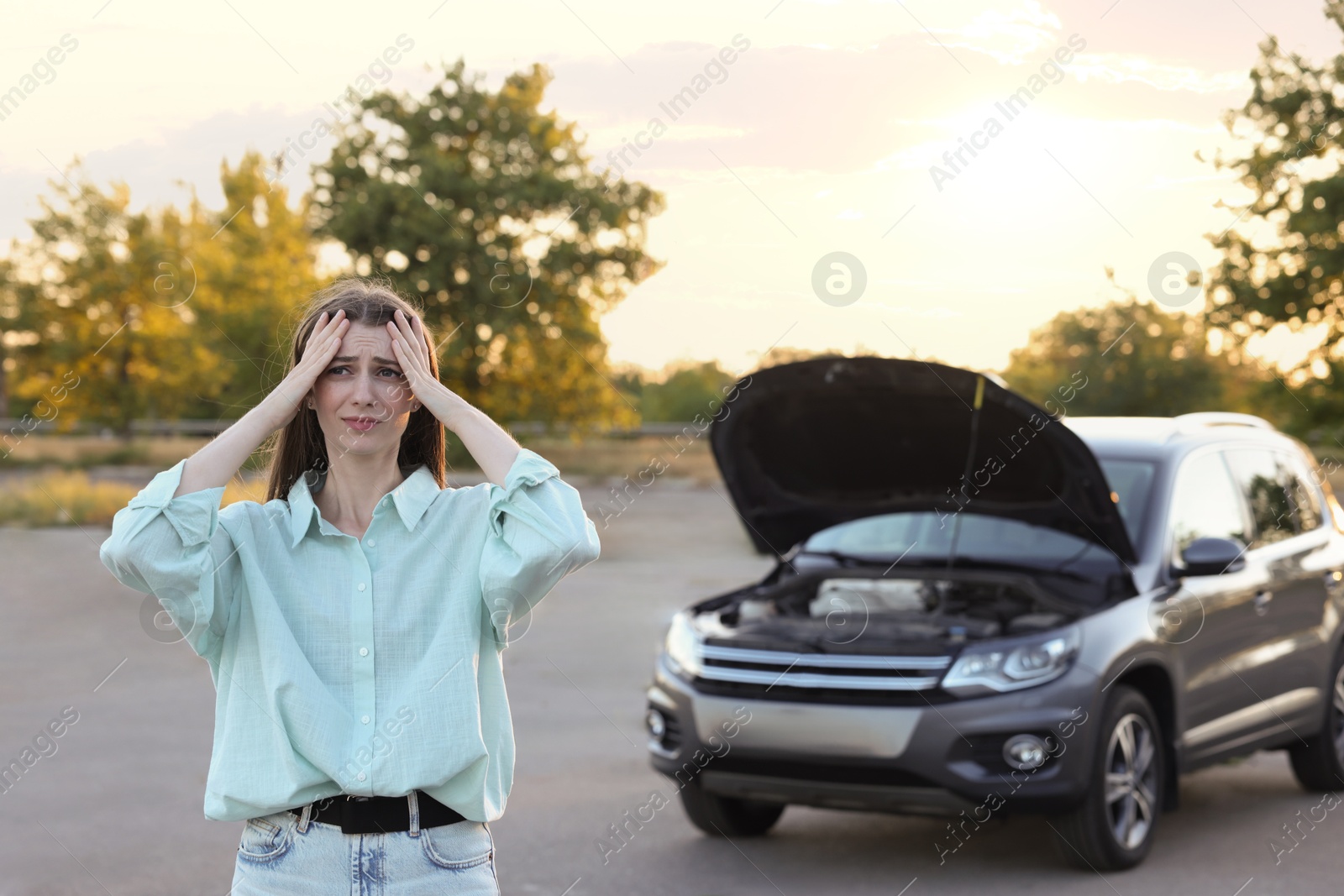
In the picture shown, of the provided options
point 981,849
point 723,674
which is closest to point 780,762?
point 723,674

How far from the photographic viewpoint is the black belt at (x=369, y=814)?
2338mm

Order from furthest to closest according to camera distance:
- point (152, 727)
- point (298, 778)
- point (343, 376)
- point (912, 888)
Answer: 1. point (152, 727)
2. point (912, 888)
3. point (343, 376)
4. point (298, 778)

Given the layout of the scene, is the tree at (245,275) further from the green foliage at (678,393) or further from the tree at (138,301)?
the green foliage at (678,393)

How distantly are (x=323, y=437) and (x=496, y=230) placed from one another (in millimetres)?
24112

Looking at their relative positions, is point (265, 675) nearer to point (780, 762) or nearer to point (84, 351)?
point (780, 762)

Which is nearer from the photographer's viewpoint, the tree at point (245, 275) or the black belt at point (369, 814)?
the black belt at point (369, 814)

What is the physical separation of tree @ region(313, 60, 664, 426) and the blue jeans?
23225mm

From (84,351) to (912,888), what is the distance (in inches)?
1037

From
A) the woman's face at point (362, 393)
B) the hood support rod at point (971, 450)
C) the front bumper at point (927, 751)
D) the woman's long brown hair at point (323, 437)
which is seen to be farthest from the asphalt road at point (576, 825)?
the woman's face at point (362, 393)

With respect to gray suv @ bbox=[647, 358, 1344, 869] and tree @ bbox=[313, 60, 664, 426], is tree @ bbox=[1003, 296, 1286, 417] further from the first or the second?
gray suv @ bbox=[647, 358, 1344, 869]

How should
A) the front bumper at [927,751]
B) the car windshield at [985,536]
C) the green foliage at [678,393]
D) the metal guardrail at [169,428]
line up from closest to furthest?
the front bumper at [927,751]
the car windshield at [985,536]
the metal guardrail at [169,428]
the green foliage at [678,393]

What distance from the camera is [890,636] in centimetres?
609

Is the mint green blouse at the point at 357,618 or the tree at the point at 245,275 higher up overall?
the mint green blouse at the point at 357,618

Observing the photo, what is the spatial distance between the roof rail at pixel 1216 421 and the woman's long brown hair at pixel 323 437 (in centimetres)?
551
